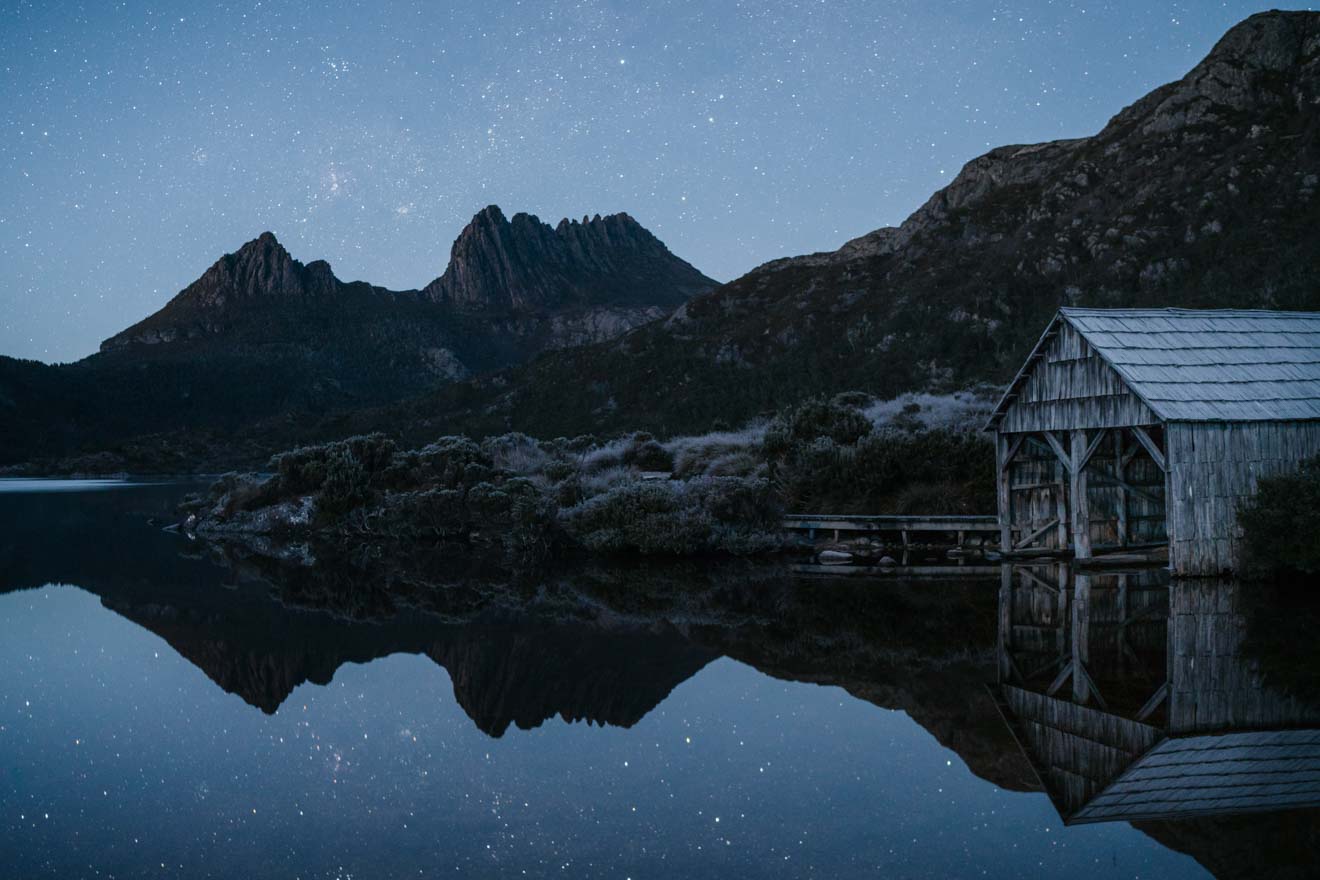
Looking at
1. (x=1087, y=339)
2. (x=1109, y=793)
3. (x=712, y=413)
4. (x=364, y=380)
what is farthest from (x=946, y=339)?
(x=364, y=380)

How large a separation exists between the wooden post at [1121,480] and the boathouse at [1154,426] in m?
0.03

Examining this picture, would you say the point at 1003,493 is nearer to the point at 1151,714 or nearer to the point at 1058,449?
the point at 1058,449

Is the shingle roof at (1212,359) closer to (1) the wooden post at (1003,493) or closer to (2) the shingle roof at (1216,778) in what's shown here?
(1) the wooden post at (1003,493)

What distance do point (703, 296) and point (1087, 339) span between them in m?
70.0

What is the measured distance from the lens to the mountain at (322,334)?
94.0m

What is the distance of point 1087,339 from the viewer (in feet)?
55.2

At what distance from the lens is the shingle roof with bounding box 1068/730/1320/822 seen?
6109 millimetres

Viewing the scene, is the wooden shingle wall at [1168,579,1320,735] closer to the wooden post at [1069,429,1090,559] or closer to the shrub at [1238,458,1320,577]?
the shrub at [1238,458,1320,577]

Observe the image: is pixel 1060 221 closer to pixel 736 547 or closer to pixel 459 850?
pixel 736 547

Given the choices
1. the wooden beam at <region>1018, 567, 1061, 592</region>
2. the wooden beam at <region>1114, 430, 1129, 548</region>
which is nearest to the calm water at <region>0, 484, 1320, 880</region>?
the wooden beam at <region>1018, 567, 1061, 592</region>

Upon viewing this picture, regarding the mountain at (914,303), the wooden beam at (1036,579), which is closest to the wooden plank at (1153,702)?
the wooden beam at (1036,579)

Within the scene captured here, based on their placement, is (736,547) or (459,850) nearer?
(459,850)

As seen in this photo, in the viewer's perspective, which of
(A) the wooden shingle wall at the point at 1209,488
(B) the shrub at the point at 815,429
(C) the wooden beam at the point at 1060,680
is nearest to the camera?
(C) the wooden beam at the point at 1060,680

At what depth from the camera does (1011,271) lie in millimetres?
60625
